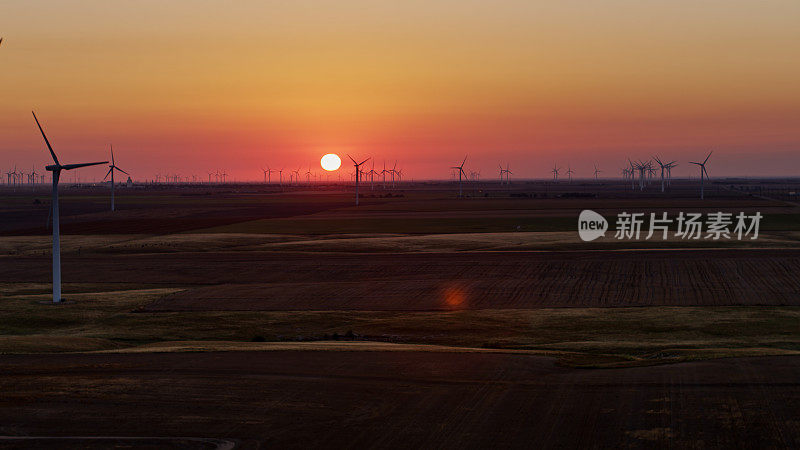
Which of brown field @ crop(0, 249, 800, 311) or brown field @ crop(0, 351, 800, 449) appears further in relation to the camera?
brown field @ crop(0, 249, 800, 311)

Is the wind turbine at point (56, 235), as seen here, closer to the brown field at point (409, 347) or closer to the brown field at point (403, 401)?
the brown field at point (409, 347)

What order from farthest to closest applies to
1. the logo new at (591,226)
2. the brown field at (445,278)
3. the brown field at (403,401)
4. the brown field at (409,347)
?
the logo new at (591,226) < the brown field at (445,278) < the brown field at (409,347) < the brown field at (403,401)

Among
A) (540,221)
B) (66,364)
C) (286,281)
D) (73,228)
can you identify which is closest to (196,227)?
(73,228)

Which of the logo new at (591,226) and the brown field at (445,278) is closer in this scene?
the brown field at (445,278)

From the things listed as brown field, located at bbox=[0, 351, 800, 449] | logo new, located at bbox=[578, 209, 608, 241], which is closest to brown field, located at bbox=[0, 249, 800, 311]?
brown field, located at bbox=[0, 351, 800, 449]

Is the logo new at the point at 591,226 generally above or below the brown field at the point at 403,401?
above

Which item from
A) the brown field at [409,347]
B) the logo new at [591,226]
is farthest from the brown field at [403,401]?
the logo new at [591,226]

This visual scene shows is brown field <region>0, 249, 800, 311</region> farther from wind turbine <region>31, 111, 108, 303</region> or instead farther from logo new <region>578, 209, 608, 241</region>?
logo new <region>578, 209, 608, 241</region>

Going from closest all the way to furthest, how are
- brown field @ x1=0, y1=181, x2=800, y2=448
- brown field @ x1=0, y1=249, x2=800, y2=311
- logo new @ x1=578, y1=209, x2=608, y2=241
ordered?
brown field @ x1=0, y1=181, x2=800, y2=448 → brown field @ x1=0, y1=249, x2=800, y2=311 → logo new @ x1=578, y1=209, x2=608, y2=241
